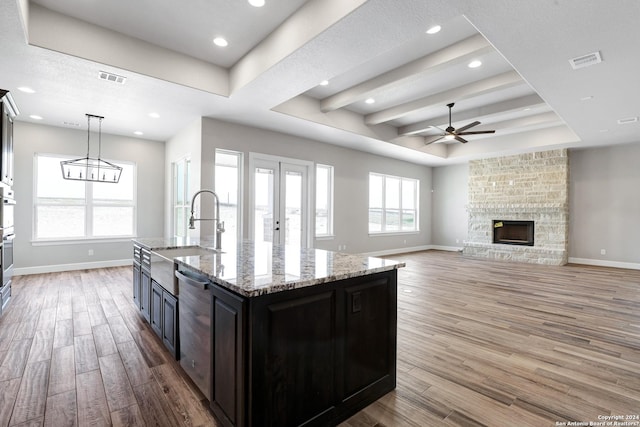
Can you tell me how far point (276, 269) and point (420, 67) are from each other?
11.6 ft

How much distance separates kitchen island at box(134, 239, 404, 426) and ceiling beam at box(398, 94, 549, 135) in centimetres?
485

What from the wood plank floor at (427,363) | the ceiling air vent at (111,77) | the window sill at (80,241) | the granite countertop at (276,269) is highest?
the ceiling air vent at (111,77)

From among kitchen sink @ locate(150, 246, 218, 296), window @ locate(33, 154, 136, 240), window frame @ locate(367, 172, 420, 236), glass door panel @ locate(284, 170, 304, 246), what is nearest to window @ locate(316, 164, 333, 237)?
glass door panel @ locate(284, 170, 304, 246)

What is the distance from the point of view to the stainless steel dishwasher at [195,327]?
6.15ft

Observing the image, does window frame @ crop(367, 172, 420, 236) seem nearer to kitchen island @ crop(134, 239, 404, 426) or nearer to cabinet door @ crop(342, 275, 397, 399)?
cabinet door @ crop(342, 275, 397, 399)

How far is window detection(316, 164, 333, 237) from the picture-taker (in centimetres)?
738

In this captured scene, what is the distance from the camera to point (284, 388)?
1601 millimetres

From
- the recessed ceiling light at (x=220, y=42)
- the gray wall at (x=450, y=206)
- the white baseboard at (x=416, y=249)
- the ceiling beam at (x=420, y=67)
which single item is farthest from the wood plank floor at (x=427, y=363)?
the gray wall at (x=450, y=206)

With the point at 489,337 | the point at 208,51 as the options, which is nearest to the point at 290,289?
the point at 489,337

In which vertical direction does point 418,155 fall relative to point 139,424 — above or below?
above

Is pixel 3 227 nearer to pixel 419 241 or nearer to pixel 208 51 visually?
pixel 208 51

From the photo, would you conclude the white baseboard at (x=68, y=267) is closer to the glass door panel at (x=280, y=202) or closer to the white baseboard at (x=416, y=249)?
the glass door panel at (x=280, y=202)

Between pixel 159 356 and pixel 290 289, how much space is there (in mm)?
1865

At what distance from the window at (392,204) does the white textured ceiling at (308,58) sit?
319cm
